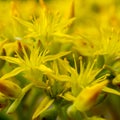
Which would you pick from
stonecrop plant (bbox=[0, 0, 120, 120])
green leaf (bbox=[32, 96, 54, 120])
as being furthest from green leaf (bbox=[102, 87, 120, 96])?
green leaf (bbox=[32, 96, 54, 120])

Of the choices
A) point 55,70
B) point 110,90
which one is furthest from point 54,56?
point 110,90

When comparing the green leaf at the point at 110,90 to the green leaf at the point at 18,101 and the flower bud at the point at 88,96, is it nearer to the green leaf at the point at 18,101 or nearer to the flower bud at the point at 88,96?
the flower bud at the point at 88,96

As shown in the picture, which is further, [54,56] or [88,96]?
[54,56]

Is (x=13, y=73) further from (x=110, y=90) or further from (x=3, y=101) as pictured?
(x=110, y=90)

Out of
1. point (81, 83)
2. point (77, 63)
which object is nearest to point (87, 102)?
point (81, 83)
